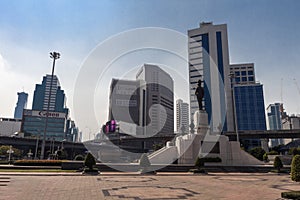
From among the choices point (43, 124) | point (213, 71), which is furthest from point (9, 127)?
point (213, 71)

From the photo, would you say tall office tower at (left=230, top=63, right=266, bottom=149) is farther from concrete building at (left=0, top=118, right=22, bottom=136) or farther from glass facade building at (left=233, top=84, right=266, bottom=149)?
concrete building at (left=0, top=118, right=22, bottom=136)

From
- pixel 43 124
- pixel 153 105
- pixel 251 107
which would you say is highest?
pixel 251 107

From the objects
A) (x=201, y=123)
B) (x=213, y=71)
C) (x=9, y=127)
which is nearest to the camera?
(x=201, y=123)

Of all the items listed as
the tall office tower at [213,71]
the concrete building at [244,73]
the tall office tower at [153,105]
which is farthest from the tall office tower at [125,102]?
the concrete building at [244,73]

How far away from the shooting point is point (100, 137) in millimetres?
88750

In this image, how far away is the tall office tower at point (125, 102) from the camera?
91.7 m

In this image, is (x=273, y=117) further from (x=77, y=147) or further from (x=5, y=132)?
(x=5, y=132)

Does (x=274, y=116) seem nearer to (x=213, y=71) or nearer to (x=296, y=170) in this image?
(x=213, y=71)

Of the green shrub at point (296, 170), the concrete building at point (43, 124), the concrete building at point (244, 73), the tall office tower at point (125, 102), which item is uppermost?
the concrete building at point (244, 73)

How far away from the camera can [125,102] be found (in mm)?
93625

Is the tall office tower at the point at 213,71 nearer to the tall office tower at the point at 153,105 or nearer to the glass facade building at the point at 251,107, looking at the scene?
the glass facade building at the point at 251,107

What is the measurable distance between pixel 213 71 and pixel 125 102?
48.3 meters

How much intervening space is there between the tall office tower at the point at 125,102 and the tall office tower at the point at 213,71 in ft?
90.8

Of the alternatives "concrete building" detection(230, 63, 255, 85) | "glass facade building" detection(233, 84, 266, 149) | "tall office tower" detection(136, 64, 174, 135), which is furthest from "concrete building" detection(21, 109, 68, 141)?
"concrete building" detection(230, 63, 255, 85)
